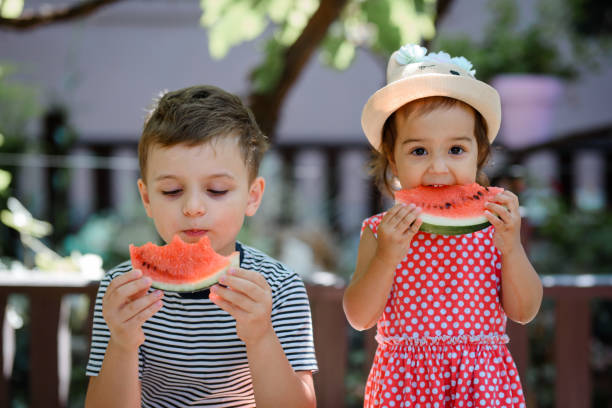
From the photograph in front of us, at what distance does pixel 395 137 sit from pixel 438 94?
A: 235 mm

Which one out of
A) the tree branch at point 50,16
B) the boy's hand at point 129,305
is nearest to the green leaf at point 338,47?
the tree branch at point 50,16

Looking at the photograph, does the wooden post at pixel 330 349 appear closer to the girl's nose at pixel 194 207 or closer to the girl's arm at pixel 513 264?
the girl's arm at pixel 513 264

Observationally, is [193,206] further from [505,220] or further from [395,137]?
[505,220]

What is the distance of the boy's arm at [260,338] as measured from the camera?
6.14 feet

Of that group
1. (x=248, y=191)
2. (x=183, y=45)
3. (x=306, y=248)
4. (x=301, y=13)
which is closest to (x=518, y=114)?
(x=306, y=248)

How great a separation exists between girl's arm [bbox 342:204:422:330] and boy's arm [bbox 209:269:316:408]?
30 centimetres

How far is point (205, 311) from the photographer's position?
7.30 feet

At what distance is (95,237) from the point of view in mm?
5949

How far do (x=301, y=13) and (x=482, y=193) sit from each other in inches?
97.4

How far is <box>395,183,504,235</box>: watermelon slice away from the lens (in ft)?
6.87

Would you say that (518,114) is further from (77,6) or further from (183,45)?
(77,6)

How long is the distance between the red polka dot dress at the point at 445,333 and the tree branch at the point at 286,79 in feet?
8.12

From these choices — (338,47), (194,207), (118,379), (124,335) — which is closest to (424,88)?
(194,207)

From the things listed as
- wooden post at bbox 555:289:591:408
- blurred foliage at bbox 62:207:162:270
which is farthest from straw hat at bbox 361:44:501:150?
blurred foliage at bbox 62:207:162:270
